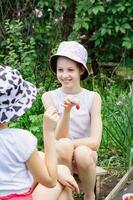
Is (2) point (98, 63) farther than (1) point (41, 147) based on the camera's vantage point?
Yes

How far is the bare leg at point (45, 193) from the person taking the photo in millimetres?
2877

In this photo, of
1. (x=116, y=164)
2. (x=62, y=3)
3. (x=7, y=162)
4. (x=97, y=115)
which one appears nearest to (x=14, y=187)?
(x=7, y=162)

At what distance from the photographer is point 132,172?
13.6 feet

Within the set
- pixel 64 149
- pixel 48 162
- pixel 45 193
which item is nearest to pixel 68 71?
pixel 64 149

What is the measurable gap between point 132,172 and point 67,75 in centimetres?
95

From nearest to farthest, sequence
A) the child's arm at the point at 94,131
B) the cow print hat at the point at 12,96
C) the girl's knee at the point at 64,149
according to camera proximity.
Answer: the cow print hat at the point at 12,96 < the girl's knee at the point at 64,149 < the child's arm at the point at 94,131

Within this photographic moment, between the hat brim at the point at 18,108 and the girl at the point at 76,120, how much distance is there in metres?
0.90

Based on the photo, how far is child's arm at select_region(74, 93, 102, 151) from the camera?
11.9 feet

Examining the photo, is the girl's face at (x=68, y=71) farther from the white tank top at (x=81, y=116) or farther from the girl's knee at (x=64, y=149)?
the girl's knee at (x=64, y=149)

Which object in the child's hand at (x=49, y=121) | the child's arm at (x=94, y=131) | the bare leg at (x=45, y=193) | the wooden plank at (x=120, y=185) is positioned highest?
the child's hand at (x=49, y=121)

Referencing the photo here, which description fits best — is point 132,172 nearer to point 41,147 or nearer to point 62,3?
point 41,147

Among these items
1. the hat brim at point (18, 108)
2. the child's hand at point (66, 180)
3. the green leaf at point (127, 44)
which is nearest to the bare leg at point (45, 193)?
the child's hand at point (66, 180)

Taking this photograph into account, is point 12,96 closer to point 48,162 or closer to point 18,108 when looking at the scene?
point 18,108

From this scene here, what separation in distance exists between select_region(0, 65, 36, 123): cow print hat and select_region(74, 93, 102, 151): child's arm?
112 centimetres
